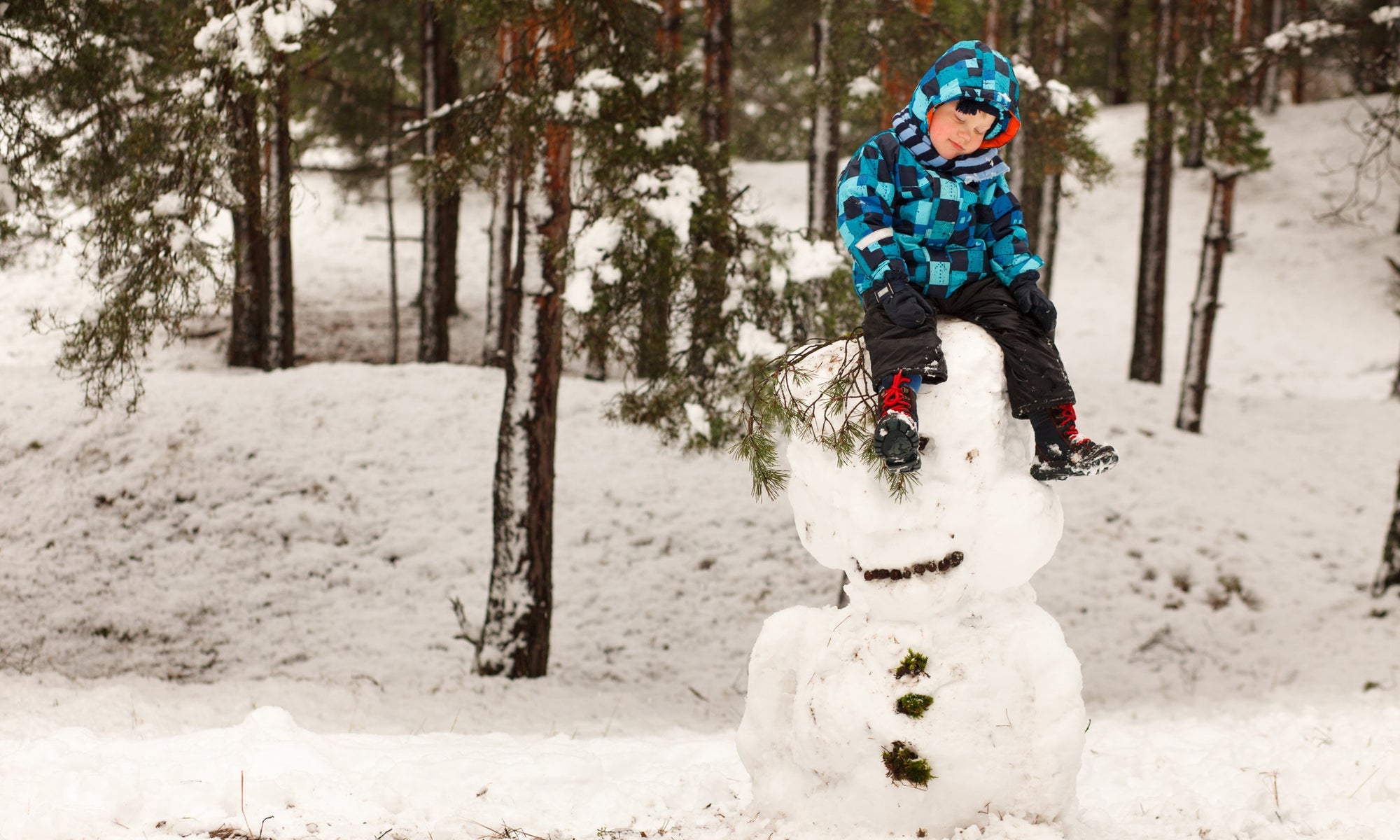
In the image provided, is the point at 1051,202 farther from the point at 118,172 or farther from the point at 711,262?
the point at 118,172

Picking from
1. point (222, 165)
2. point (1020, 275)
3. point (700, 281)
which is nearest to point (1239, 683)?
point (700, 281)

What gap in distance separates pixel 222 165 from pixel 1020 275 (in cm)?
485

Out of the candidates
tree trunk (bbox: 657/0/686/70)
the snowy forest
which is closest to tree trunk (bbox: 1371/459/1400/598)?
the snowy forest

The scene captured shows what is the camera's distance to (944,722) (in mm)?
3367

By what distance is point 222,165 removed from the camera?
6.00 meters

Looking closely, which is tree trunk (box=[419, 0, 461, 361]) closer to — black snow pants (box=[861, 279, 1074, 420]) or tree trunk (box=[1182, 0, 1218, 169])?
tree trunk (box=[1182, 0, 1218, 169])

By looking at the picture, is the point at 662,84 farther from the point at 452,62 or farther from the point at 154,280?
the point at 452,62

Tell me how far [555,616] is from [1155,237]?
9683 millimetres

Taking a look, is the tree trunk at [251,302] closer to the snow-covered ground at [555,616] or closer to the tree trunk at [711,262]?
the snow-covered ground at [555,616]

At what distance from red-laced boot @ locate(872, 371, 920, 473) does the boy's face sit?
0.81 meters

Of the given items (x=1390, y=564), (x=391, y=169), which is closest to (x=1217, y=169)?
(x=1390, y=564)

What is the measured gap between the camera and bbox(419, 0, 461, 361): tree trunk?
39.0 ft

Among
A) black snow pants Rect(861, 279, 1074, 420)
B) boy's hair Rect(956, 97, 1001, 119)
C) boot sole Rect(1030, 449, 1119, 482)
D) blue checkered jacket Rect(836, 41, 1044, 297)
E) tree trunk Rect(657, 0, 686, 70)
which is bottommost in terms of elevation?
boot sole Rect(1030, 449, 1119, 482)

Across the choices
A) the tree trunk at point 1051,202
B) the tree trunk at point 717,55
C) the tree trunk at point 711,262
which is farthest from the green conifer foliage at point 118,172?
the tree trunk at point 1051,202
